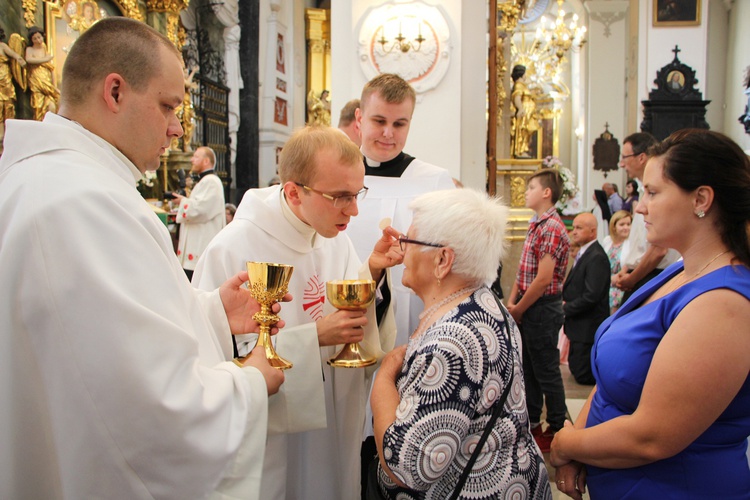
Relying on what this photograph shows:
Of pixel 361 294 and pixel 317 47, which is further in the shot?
pixel 317 47

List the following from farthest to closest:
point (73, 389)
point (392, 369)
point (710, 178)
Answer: point (392, 369), point (710, 178), point (73, 389)

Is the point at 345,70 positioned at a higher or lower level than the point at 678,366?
higher

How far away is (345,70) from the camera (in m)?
5.54

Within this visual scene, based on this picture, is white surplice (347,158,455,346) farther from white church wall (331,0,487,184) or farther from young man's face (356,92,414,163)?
white church wall (331,0,487,184)

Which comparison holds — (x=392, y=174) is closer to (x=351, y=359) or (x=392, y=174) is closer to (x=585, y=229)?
(x=351, y=359)

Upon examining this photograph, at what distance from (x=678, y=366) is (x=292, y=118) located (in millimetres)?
14118

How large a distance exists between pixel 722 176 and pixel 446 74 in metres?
4.02

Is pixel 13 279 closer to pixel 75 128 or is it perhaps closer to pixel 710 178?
pixel 75 128

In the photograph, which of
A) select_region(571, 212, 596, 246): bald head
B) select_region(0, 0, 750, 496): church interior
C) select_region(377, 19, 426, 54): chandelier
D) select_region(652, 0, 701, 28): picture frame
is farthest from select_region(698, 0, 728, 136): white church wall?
select_region(377, 19, 426, 54): chandelier

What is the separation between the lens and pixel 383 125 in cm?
281

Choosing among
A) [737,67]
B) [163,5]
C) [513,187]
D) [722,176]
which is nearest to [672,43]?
[737,67]

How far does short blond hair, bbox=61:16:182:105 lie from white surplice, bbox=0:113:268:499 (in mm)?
117

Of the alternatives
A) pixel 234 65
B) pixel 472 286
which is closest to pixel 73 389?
pixel 472 286

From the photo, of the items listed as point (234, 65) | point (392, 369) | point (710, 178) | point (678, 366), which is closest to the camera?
point (678, 366)
